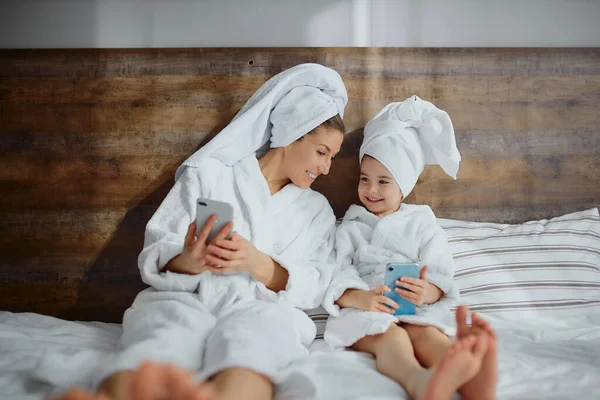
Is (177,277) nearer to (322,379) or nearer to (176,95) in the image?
(322,379)

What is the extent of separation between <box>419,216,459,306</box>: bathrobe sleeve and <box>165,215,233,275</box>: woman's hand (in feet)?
2.09

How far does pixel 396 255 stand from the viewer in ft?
4.94

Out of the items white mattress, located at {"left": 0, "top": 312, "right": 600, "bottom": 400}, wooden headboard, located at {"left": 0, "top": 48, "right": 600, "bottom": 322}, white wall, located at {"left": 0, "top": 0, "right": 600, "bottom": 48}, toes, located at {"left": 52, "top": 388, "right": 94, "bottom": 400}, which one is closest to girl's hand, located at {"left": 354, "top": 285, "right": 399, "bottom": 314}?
white mattress, located at {"left": 0, "top": 312, "right": 600, "bottom": 400}

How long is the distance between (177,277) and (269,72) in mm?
893

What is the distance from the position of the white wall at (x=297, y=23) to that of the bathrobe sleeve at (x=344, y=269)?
0.78 m

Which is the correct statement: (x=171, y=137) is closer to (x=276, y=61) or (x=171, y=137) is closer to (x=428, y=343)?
(x=276, y=61)

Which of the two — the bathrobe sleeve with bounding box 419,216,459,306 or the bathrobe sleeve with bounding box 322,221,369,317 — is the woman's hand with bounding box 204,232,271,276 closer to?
the bathrobe sleeve with bounding box 322,221,369,317

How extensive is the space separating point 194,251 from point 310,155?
54 cm

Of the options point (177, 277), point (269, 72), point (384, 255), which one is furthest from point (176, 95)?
point (384, 255)

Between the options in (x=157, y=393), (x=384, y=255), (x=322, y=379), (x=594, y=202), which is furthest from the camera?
(x=594, y=202)

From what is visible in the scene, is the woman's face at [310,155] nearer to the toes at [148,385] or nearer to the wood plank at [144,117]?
the wood plank at [144,117]

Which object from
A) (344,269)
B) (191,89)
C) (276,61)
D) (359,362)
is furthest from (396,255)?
(191,89)

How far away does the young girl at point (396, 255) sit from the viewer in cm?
124

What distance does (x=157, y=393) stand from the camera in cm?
71
